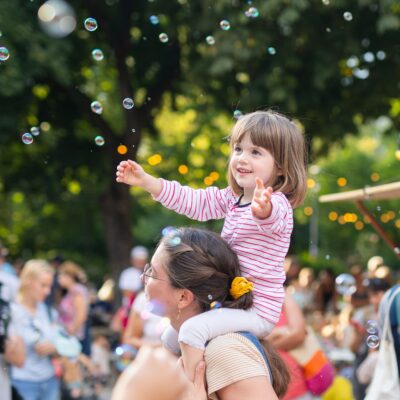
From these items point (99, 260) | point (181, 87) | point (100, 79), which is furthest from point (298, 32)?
point (99, 260)

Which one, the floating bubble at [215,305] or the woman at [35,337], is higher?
the floating bubble at [215,305]

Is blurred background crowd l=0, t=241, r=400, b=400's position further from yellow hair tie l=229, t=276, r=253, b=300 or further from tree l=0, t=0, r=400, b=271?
tree l=0, t=0, r=400, b=271

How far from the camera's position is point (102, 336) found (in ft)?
39.6

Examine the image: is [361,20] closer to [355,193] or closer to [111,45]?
A: [111,45]

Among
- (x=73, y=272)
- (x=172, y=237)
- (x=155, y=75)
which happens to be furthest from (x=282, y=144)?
(x=155, y=75)

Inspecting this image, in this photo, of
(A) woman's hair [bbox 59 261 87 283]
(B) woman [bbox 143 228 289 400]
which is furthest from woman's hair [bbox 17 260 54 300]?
(B) woman [bbox 143 228 289 400]

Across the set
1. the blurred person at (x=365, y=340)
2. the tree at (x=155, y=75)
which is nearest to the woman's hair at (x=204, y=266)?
the blurred person at (x=365, y=340)

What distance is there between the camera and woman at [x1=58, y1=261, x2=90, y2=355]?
9.37m

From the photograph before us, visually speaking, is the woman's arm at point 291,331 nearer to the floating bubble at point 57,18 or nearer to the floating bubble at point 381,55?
the floating bubble at point 57,18

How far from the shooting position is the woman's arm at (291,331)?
18.5 ft

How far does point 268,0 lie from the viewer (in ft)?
35.3

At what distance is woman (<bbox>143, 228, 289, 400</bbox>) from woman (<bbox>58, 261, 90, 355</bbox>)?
21.2ft

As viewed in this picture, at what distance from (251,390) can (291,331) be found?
3.01 metres

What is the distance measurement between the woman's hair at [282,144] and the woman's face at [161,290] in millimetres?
439
